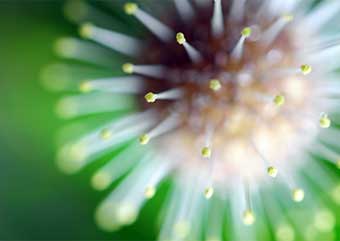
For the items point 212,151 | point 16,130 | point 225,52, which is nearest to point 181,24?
point 225,52

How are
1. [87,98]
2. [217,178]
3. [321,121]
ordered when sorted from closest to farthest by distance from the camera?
[321,121] → [217,178] → [87,98]

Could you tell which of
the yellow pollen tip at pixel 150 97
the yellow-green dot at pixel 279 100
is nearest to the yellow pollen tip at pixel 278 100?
the yellow-green dot at pixel 279 100

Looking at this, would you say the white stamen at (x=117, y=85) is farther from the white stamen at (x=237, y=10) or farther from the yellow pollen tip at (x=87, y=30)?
the white stamen at (x=237, y=10)

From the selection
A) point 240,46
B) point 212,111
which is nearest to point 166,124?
point 212,111

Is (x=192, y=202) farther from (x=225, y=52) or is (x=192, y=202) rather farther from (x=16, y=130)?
(x=16, y=130)

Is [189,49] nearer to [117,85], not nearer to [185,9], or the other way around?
[185,9]

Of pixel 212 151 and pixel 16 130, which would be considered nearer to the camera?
pixel 212 151

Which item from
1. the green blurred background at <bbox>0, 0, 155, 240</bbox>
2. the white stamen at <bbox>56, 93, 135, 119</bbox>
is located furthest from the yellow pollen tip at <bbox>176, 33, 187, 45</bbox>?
the green blurred background at <bbox>0, 0, 155, 240</bbox>

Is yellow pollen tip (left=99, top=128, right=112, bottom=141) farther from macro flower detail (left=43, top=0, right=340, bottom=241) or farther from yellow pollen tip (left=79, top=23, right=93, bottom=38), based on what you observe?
yellow pollen tip (left=79, top=23, right=93, bottom=38)
